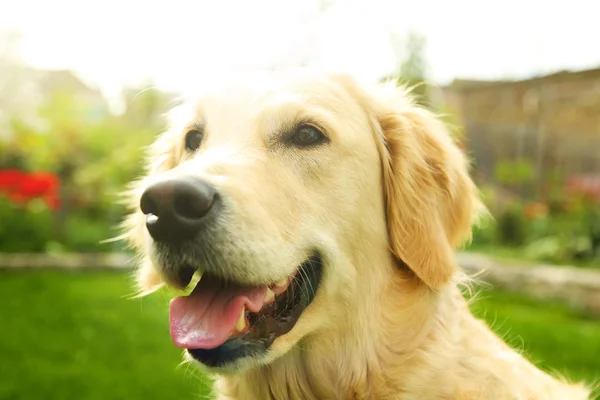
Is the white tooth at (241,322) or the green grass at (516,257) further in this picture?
the green grass at (516,257)

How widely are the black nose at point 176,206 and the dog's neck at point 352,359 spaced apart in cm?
67

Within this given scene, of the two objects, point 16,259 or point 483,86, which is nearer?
point 16,259

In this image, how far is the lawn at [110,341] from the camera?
477 cm

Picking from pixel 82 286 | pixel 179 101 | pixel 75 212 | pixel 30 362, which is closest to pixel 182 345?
pixel 179 101

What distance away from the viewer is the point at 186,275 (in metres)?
2.04

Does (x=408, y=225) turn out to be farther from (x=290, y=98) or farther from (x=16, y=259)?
(x=16, y=259)

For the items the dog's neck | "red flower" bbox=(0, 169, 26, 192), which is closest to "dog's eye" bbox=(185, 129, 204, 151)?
the dog's neck

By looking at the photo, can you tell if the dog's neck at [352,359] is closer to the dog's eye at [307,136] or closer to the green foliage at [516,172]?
the dog's eye at [307,136]

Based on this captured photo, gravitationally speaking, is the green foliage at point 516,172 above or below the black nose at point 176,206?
below

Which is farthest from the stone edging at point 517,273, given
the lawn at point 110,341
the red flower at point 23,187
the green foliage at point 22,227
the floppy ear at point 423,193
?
the floppy ear at point 423,193

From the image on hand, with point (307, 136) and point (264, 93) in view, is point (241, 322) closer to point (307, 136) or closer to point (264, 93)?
point (307, 136)

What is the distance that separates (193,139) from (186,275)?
0.69m

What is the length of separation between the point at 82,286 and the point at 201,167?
772 centimetres

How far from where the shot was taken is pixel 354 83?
2.48 metres
